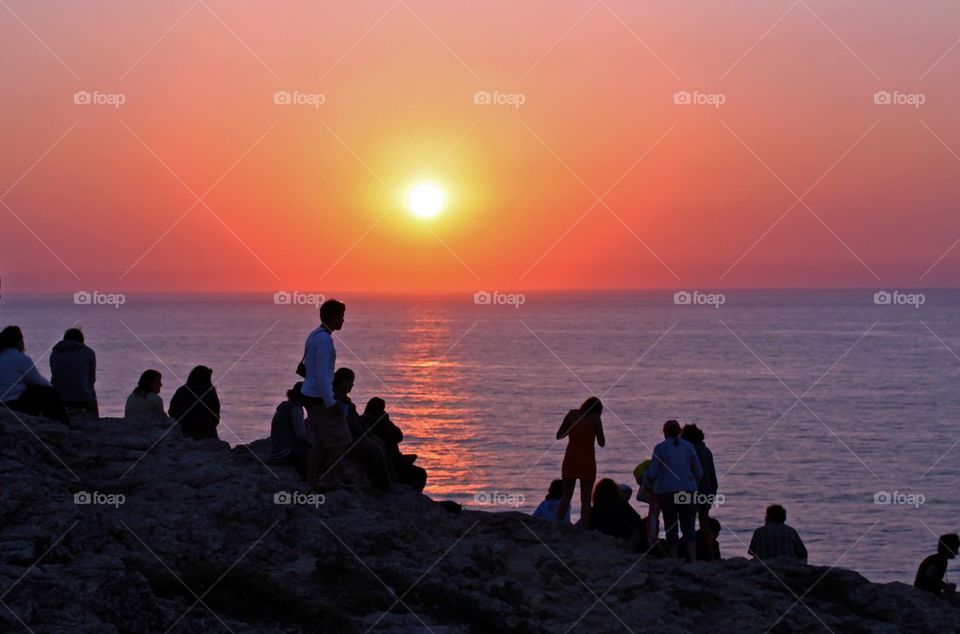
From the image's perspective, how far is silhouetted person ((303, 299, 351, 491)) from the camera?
13703 mm

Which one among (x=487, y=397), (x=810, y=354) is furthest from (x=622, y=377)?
(x=810, y=354)

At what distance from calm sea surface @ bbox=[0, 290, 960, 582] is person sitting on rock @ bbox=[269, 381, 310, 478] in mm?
27494

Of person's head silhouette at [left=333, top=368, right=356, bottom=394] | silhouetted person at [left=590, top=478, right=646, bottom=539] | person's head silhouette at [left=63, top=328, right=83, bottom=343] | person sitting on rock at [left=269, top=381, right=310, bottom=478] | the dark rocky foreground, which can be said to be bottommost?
the dark rocky foreground

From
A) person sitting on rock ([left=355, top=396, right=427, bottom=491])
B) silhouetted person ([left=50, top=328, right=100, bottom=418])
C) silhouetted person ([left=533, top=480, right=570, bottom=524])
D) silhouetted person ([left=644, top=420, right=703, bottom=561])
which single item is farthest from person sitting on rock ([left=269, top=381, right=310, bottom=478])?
Answer: silhouetted person ([left=644, top=420, right=703, bottom=561])

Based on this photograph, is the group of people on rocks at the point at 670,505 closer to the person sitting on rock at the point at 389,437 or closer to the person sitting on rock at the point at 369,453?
the person sitting on rock at the point at 389,437

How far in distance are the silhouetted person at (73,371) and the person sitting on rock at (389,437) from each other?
434 centimetres

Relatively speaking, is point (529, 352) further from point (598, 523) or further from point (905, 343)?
point (598, 523)

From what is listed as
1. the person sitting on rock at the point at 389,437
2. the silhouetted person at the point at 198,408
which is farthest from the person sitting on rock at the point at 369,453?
the silhouetted person at the point at 198,408

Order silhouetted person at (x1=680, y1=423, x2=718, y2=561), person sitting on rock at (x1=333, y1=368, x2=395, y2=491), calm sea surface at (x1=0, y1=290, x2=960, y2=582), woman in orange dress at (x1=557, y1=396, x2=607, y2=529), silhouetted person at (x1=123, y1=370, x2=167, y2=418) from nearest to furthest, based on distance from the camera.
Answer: person sitting on rock at (x1=333, y1=368, x2=395, y2=491) → silhouetted person at (x1=680, y1=423, x2=718, y2=561) → woman in orange dress at (x1=557, y1=396, x2=607, y2=529) → silhouetted person at (x1=123, y1=370, x2=167, y2=418) → calm sea surface at (x1=0, y1=290, x2=960, y2=582)

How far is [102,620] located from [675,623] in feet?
19.3

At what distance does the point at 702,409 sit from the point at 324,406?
76.5 metres

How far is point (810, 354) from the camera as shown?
150 m

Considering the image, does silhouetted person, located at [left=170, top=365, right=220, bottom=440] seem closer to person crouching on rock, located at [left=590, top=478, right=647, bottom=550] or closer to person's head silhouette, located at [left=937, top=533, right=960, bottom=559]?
person crouching on rock, located at [left=590, top=478, right=647, bottom=550]

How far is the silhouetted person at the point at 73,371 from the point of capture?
17.3m
